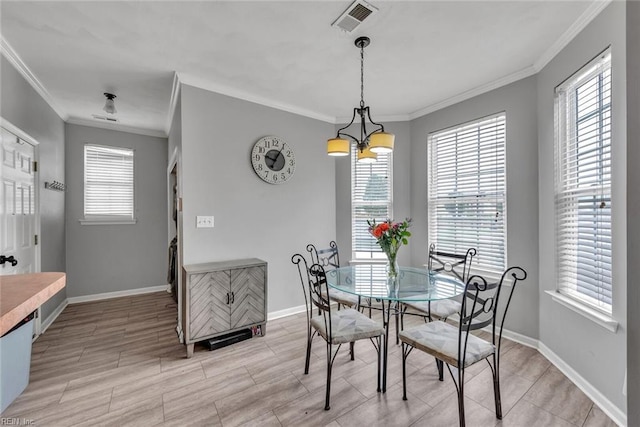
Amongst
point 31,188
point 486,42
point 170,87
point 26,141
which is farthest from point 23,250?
point 486,42

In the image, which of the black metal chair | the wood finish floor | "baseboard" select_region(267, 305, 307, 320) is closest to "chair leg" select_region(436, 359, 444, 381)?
the wood finish floor

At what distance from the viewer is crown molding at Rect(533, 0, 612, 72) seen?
1.90 m

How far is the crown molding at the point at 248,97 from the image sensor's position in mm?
2883

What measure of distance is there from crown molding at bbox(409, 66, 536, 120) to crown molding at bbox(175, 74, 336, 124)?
1.24 m

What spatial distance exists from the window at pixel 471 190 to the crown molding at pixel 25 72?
4.29m

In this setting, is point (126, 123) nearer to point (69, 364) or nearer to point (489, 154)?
point (69, 364)

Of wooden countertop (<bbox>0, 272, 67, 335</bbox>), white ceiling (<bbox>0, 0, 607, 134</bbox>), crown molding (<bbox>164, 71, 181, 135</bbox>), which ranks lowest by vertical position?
wooden countertop (<bbox>0, 272, 67, 335</bbox>)

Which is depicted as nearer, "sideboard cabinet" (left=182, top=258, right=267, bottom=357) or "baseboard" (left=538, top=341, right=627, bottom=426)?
"baseboard" (left=538, top=341, right=627, bottom=426)

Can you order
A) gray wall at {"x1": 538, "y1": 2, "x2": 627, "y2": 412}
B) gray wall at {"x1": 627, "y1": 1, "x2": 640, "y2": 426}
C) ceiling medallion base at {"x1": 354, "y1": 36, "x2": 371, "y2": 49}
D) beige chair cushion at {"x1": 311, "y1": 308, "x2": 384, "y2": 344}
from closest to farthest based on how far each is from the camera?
gray wall at {"x1": 627, "y1": 1, "x2": 640, "y2": 426}, gray wall at {"x1": 538, "y1": 2, "x2": 627, "y2": 412}, beige chair cushion at {"x1": 311, "y1": 308, "x2": 384, "y2": 344}, ceiling medallion base at {"x1": 354, "y1": 36, "x2": 371, "y2": 49}

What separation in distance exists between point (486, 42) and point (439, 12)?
0.64 m

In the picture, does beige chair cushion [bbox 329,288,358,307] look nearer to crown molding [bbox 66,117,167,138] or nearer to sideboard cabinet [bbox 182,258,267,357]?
sideboard cabinet [bbox 182,258,267,357]

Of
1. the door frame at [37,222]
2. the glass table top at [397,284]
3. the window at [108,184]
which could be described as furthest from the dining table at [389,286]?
the window at [108,184]

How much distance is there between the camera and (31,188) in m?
2.94

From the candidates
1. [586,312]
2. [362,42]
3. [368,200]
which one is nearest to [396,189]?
[368,200]
